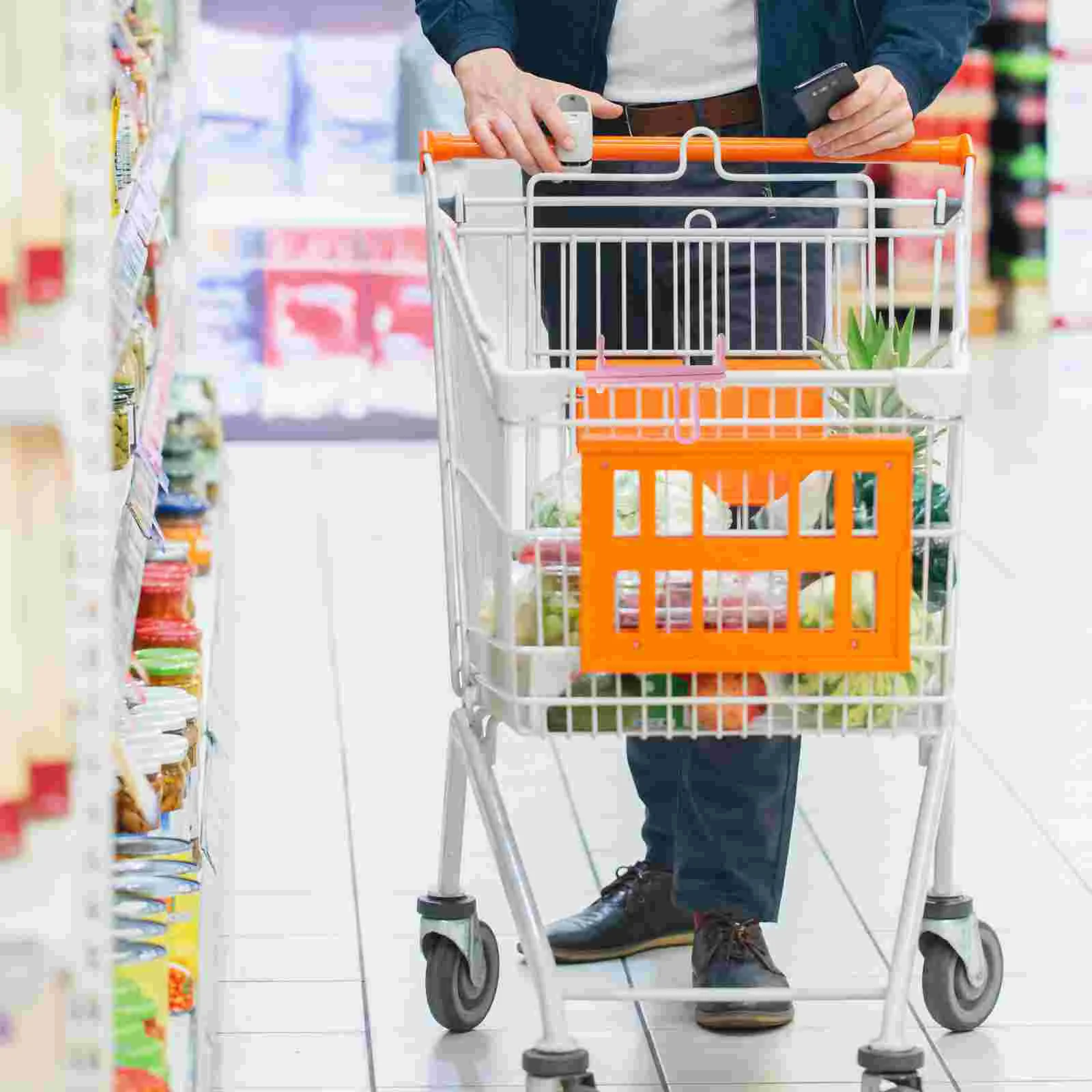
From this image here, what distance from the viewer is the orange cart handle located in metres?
2.40

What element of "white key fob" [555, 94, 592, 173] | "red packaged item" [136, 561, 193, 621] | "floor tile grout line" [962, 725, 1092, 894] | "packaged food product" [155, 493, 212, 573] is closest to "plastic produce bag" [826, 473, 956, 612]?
"white key fob" [555, 94, 592, 173]

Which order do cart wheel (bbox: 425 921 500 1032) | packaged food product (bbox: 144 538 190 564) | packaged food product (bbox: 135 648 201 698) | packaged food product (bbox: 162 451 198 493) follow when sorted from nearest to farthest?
cart wheel (bbox: 425 921 500 1032), packaged food product (bbox: 135 648 201 698), packaged food product (bbox: 144 538 190 564), packaged food product (bbox: 162 451 198 493)

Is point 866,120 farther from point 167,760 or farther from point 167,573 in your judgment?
point 167,573

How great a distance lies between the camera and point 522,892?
2148 millimetres

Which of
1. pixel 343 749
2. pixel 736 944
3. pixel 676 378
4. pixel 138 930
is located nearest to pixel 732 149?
pixel 676 378

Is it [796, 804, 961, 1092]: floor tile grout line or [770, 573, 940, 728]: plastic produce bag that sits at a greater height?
[770, 573, 940, 728]: plastic produce bag

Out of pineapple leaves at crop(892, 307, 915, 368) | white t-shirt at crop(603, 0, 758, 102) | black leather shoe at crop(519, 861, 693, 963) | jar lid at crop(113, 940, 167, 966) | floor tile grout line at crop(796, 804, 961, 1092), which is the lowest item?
floor tile grout line at crop(796, 804, 961, 1092)

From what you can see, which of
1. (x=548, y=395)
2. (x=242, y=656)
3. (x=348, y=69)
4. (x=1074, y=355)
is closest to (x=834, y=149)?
(x=548, y=395)

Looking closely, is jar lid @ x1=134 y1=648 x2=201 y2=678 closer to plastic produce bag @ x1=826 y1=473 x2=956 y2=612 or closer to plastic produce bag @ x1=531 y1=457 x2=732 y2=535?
plastic produce bag @ x1=531 y1=457 x2=732 y2=535

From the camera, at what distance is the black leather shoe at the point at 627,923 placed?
2838 millimetres

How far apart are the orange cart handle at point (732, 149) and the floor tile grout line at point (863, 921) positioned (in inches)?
36.4

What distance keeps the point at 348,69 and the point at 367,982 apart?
4.51 meters

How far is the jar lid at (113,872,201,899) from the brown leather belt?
114cm

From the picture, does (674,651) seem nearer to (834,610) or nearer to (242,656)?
(834,610)
